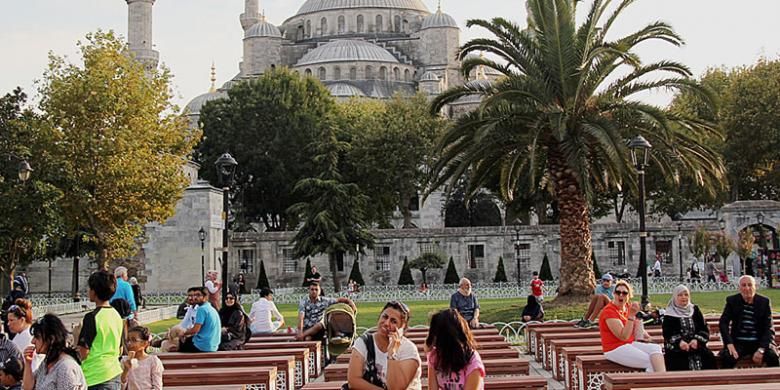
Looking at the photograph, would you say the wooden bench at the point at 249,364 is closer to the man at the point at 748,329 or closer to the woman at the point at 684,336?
the woman at the point at 684,336

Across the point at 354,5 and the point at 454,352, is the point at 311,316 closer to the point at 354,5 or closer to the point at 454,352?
the point at 454,352

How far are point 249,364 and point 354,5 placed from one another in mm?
76172

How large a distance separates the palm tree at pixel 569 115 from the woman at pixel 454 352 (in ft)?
41.0

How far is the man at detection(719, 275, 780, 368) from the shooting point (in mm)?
8766

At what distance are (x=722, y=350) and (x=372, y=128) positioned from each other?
126 ft

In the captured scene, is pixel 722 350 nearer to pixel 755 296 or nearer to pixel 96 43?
pixel 755 296

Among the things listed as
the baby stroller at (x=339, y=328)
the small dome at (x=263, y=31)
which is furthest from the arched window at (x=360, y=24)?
the baby stroller at (x=339, y=328)

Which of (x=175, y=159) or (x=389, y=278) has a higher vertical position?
(x=175, y=159)

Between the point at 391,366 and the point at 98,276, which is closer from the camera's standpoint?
the point at 391,366

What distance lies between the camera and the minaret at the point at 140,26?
54344mm

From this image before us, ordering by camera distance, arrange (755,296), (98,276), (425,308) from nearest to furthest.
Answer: (98,276) → (755,296) → (425,308)

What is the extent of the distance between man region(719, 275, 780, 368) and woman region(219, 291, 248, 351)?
5418mm

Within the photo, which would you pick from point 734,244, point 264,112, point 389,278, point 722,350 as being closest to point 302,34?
point 264,112

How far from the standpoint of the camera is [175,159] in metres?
27.8
